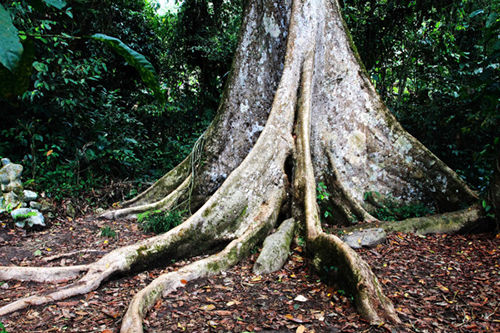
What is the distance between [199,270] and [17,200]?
316 cm

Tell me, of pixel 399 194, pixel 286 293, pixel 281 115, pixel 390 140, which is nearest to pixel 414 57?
pixel 390 140

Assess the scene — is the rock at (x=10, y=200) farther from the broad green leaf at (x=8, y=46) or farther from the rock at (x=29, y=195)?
the broad green leaf at (x=8, y=46)

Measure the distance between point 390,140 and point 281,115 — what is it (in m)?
1.68

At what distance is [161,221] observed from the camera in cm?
418

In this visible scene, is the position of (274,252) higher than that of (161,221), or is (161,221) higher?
(161,221)

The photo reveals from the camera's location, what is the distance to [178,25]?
28.6 feet

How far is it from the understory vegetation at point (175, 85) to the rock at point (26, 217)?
0.59m

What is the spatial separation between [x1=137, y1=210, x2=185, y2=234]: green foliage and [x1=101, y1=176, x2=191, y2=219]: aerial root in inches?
9.1

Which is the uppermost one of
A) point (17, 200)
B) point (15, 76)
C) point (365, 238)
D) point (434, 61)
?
point (434, 61)

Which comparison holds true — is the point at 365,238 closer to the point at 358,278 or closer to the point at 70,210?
the point at 358,278

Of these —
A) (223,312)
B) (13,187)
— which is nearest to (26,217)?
(13,187)

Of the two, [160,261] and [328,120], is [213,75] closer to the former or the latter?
[328,120]

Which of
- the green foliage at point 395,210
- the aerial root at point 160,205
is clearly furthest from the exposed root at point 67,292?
the green foliage at point 395,210

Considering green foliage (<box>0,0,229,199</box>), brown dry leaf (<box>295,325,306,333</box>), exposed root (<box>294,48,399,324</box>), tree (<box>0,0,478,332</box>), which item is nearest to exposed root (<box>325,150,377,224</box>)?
tree (<box>0,0,478,332</box>)
